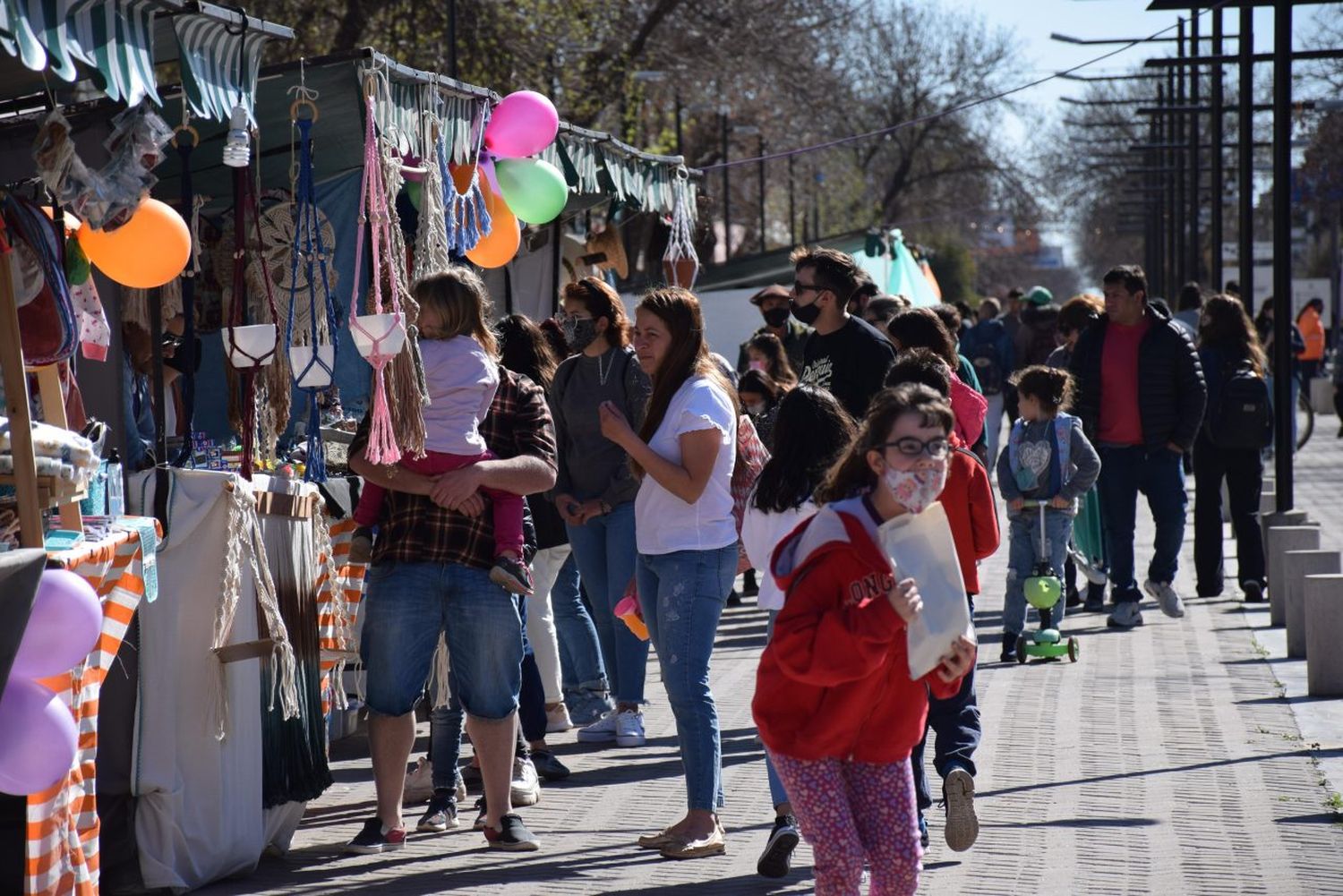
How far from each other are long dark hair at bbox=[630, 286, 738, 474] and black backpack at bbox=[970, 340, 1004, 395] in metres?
13.1

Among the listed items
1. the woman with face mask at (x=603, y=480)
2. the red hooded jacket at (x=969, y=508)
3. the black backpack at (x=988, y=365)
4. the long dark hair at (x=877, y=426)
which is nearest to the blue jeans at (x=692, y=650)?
the red hooded jacket at (x=969, y=508)

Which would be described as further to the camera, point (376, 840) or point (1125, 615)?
point (1125, 615)

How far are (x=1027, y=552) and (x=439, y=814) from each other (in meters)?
4.60

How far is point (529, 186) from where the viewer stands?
8.83 metres

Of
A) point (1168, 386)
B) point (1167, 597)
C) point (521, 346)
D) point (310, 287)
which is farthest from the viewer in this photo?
point (1167, 597)

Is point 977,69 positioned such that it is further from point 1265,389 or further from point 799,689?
point 799,689

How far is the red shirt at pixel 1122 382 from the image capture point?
→ 11203 millimetres

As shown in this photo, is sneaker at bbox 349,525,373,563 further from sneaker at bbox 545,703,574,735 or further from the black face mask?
sneaker at bbox 545,703,574,735

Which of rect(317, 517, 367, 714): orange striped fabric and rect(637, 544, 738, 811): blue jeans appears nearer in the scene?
rect(637, 544, 738, 811): blue jeans

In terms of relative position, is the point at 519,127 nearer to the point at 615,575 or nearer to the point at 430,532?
the point at 615,575

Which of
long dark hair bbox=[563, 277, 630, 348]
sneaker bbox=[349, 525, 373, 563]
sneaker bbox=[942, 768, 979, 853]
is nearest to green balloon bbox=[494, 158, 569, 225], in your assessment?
long dark hair bbox=[563, 277, 630, 348]

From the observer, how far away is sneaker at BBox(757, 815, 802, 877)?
5.75 metres

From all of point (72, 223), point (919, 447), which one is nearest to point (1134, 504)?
point (72, 223)

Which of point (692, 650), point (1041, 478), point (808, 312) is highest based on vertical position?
point (808, 312)
